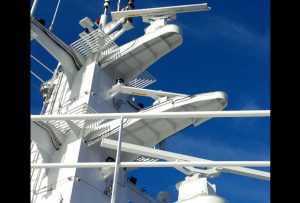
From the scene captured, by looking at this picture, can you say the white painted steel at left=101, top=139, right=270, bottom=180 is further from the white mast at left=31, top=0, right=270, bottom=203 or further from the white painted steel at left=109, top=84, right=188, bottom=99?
the white painted steel at left=109, top=84, right=188, bottom=99

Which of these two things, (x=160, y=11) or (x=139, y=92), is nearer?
(x=139, y=92)

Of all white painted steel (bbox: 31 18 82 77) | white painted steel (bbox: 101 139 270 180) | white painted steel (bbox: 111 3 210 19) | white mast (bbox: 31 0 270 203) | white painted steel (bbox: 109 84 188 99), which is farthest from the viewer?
white painted steel (bbox: 111 3 210 19)

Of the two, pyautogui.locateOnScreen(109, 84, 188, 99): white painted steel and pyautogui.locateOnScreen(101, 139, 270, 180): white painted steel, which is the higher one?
pyautogui.locateOnScreen(109, 84, 188, 99): white painted steel

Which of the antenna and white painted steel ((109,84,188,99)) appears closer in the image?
white painted steel ((109,84,188,99))

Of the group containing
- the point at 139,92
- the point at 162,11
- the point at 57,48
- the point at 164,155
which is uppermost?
the point at 162,11

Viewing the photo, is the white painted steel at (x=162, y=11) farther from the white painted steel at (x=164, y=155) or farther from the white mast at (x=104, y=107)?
the white painted steel at (x=164, y=155)

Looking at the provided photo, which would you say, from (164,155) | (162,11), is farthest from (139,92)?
(164,155)

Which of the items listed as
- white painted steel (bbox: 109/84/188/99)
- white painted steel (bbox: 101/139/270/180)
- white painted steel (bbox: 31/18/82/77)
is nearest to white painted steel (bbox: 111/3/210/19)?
white painted steel (bbox: 31/18/82/77)

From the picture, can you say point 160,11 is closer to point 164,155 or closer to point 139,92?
point 139,92

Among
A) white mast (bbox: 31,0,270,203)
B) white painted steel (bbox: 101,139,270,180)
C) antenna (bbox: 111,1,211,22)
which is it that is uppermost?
antenna (bbox: 111,1,211,22)

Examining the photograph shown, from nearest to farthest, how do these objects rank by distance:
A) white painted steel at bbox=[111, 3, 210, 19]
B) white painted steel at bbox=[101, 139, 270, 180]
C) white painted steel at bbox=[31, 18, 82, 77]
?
white painted steel at bbox=[101, 139, 270, 180] < white painted steel at bbox=[31, 18, 82, 77] < white painted steel at bbox=[111, 3, 210, 19]

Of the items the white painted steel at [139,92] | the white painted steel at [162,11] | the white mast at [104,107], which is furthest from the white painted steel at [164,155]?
the white painted steel at [162,11]
